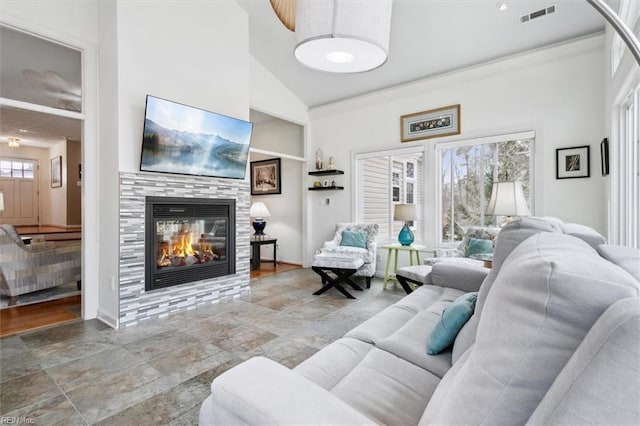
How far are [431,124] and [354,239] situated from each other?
83.0 inches

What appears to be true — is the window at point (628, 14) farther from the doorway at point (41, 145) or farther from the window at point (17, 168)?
the window at point (17, 168)

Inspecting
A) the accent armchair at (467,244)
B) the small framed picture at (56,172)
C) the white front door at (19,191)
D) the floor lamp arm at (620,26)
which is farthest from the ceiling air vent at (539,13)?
the white front door at (19,191)

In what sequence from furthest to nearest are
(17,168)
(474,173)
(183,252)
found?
(17,168) < (474,173) < (183,252)

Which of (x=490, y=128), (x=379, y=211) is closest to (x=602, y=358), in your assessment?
(x=490, y=128)

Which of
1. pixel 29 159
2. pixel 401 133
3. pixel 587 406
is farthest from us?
pixel 29 159

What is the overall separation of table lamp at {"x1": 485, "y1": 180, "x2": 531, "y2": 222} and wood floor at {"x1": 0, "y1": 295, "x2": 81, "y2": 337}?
4.67 metres

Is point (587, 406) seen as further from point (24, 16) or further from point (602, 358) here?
point (24, 16)

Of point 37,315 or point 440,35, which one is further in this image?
point 440,35

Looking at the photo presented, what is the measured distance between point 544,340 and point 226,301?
3.84 meters

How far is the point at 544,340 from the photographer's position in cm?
60

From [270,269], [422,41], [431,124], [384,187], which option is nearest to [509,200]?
[431,124]

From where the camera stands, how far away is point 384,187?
18.8 feet

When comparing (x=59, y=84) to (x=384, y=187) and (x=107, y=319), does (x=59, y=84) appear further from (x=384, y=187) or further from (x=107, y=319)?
(x=384, y=187)

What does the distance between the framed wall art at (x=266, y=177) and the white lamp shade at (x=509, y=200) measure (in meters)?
4.31
